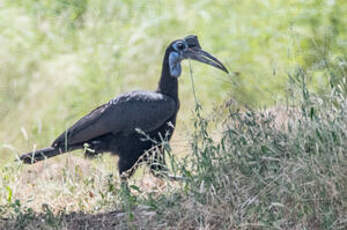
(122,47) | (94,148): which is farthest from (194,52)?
(122,47)

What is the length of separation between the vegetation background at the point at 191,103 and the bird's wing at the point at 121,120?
0.20 meters

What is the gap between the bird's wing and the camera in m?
5.62

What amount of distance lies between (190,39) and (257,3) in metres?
2.81

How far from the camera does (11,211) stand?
4484mm

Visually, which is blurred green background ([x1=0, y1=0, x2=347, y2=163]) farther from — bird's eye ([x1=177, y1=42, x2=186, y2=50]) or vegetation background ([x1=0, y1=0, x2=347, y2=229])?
bird's eye ([x1=177, y1=42, x2=186, y2=50])

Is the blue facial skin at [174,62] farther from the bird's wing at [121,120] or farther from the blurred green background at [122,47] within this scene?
the blurred green background at [122,47]

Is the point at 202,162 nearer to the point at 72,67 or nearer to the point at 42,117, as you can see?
the point at 42,117

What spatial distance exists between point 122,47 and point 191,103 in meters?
1.24

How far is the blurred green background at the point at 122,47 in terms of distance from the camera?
24.1 feet

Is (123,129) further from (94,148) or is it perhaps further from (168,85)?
(168,85)

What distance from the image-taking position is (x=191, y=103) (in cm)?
752

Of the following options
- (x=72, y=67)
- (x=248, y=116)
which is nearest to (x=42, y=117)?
(x=72, y=67)

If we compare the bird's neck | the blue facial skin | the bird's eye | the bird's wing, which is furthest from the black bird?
the bird's eye

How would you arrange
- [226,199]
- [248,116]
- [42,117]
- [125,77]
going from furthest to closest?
[125,77], [42,117], [248,116], [226,199]
